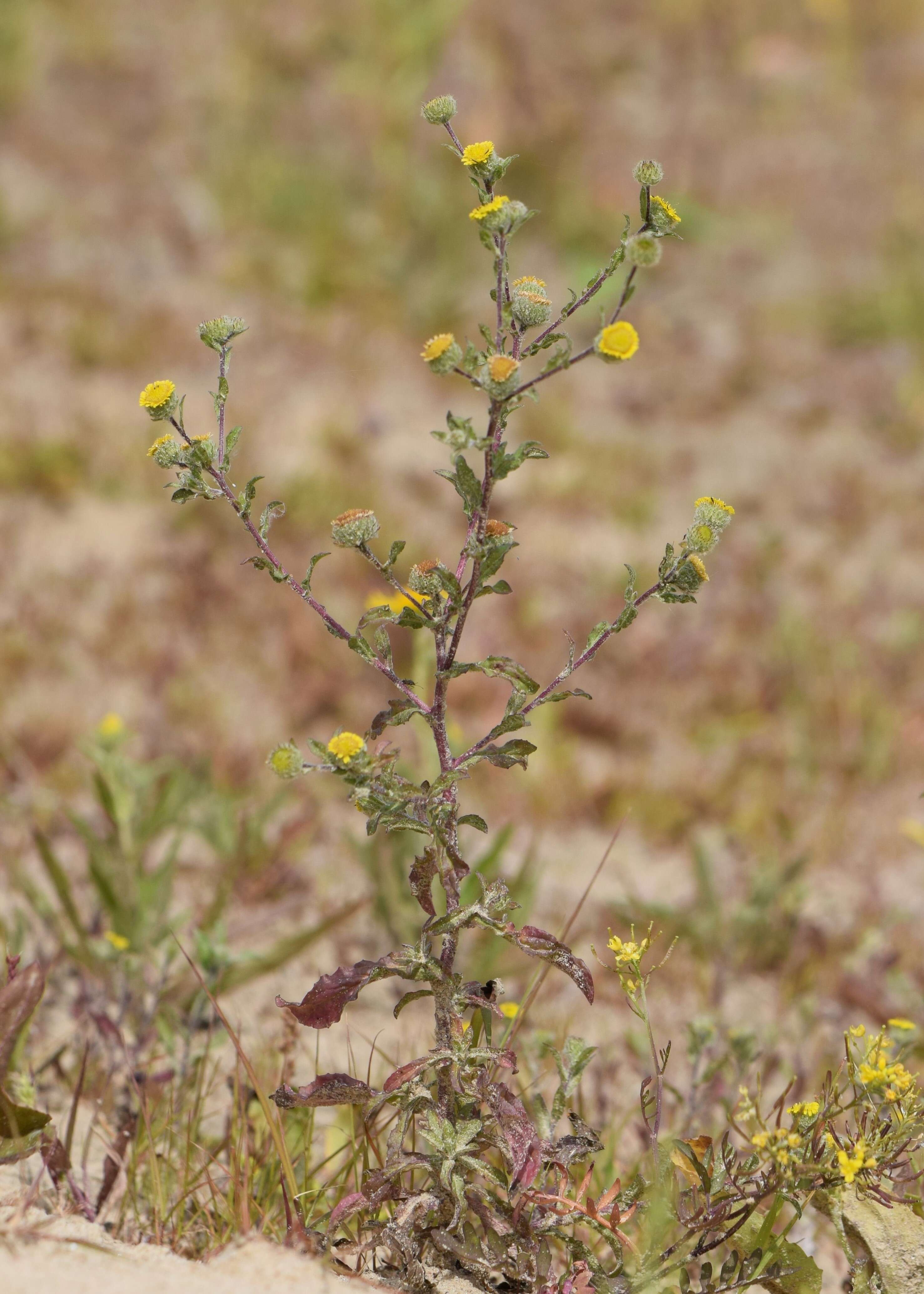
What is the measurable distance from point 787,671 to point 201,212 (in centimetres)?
416

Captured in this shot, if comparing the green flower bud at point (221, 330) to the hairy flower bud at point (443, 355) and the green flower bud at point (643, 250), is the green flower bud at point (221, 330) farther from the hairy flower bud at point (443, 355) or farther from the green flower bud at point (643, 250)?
the green flower bud at point (643, 250)

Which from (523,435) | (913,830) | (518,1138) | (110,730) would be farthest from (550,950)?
(523,435)

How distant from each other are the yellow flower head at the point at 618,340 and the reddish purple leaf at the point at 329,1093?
94cm

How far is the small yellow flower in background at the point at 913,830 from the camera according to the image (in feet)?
8.55

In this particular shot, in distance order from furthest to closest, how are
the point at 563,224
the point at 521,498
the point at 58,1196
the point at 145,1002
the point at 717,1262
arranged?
1. the point at 563,224
2. the point at 521,498
3. the point at 145,1002
4. the point at 717,1262
5. the point at 58,1196

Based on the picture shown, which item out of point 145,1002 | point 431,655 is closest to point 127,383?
point 431,655

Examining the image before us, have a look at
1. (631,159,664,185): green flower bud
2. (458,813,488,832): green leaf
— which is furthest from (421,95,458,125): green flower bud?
(458,813,488,832): green leaf

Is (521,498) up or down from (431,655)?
A: up

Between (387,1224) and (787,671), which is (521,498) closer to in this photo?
(787,671)

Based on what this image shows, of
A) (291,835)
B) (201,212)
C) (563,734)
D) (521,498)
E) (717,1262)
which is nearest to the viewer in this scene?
(717,1262)

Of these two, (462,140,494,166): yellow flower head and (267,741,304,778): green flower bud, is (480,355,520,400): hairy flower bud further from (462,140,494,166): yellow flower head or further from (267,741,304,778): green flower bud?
(267,741,304,778): green flower bud

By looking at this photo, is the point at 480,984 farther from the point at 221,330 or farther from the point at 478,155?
the point at 478,155

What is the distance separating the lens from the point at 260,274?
5578 mm

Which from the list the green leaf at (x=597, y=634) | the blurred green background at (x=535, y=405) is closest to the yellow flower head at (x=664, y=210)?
the green leaf at (x=597, y=634)
